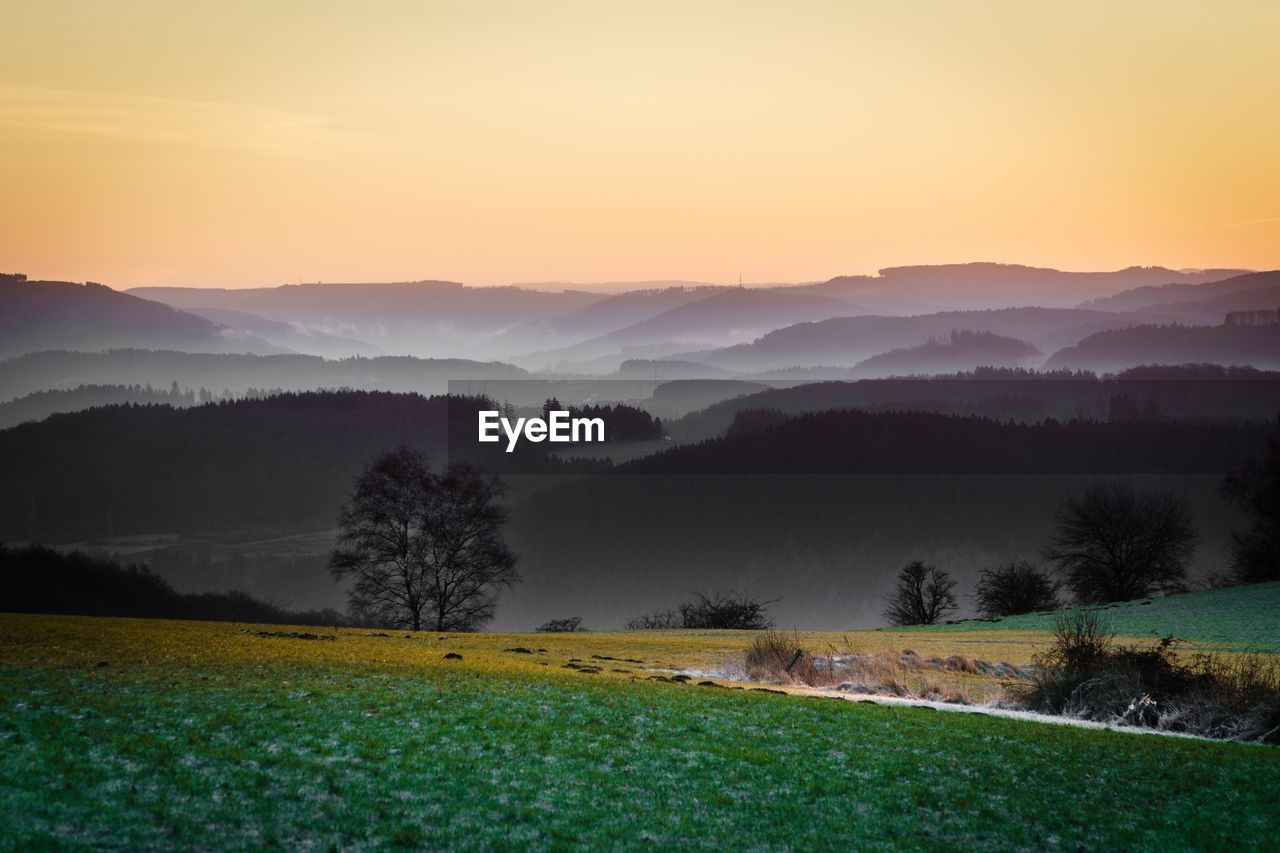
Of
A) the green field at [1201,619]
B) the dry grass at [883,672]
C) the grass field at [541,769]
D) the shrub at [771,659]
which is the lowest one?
the green field at [1201,619]

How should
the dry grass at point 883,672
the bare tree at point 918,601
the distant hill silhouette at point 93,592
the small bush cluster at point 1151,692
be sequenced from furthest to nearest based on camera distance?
the distant hill silhouette at point 93,592 < the bare tree at point 918,601 < the dry grass at point 883,672 < the small bush cluster at point 1151,692

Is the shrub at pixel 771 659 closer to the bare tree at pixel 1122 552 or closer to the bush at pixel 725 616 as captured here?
the bush at pixel 725 616

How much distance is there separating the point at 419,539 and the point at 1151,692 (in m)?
52.5

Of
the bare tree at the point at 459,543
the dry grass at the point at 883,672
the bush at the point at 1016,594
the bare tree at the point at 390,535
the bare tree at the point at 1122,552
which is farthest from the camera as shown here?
the bush at the point at 1016,594

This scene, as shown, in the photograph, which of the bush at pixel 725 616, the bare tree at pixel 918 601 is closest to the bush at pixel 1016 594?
the bare tree at pixel 918 601

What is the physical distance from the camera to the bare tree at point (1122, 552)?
9481cm

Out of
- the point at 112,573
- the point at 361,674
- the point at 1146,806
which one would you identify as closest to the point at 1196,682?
the point at 1146,806

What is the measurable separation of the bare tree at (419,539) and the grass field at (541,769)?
1768 inches

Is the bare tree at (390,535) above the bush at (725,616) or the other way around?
above

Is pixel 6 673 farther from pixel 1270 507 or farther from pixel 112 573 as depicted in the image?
pixel 112 573

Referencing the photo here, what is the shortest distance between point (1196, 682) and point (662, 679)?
14.6 meters

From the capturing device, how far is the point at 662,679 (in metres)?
31.3

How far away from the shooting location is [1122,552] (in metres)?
96.4

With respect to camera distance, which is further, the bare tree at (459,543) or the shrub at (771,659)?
the bare tree at (459,543)
